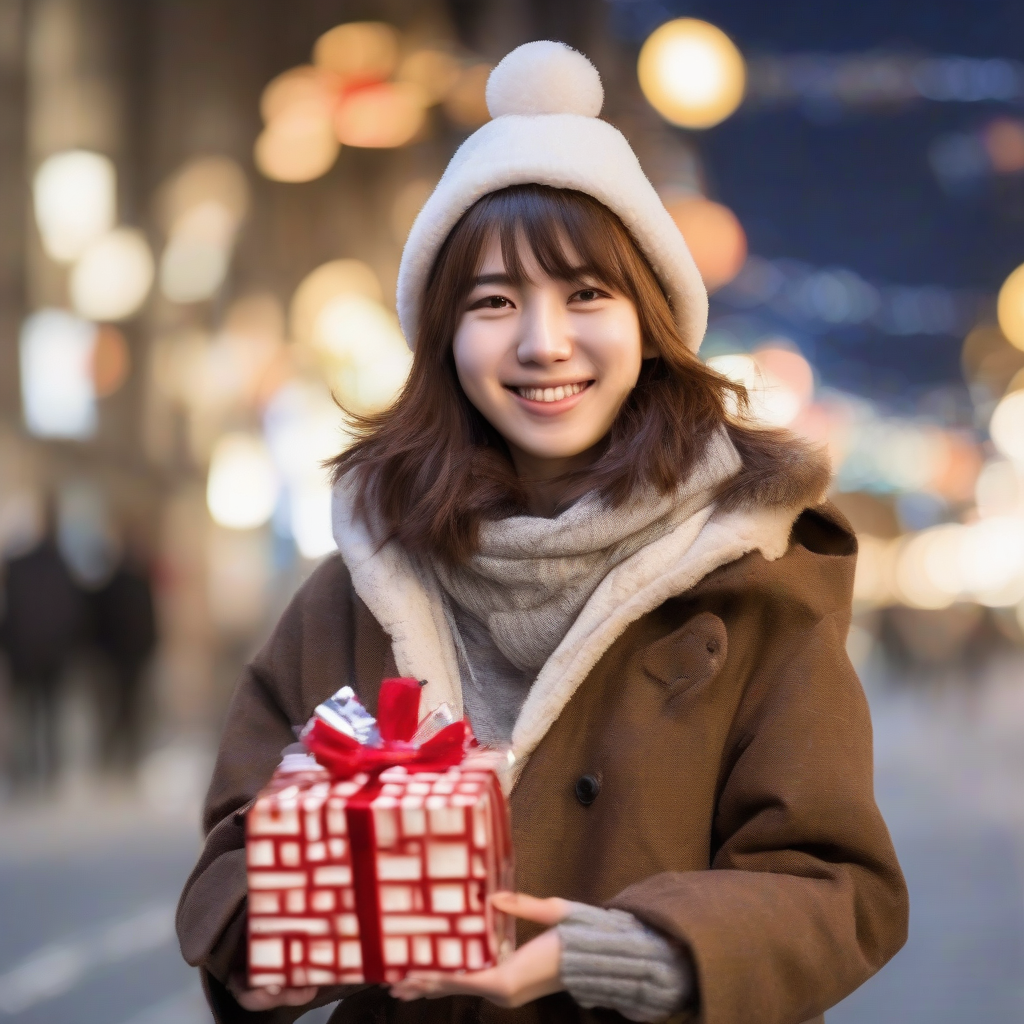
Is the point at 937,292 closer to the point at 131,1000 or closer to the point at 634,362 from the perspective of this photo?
the point at 131,1000

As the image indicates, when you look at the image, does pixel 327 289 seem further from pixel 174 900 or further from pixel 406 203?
pixel 174 900

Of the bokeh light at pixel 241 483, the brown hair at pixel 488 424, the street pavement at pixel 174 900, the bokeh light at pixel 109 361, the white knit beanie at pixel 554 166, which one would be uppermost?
the bokeh light at pixel 109 361

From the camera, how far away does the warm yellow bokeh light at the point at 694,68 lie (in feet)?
23.7

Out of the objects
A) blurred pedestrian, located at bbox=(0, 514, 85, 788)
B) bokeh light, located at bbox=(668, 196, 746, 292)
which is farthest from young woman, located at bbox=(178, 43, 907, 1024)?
blurred pedestrian, located at bbox=(0, 514, 85, 788)

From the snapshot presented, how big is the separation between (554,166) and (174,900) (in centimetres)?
526

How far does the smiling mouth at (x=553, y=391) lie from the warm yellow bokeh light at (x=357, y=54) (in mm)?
8180

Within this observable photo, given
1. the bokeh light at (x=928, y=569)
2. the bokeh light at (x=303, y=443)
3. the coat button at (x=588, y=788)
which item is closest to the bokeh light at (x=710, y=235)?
the bokeh light at (x=303, y=443)

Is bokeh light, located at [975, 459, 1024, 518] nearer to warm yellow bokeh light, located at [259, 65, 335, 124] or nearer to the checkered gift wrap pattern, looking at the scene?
warm yellow bokeh light, located at [259, 65, 335, 124]

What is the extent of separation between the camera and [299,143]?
10.2 metres

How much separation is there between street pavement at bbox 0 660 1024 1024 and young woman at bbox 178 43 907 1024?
102 inches

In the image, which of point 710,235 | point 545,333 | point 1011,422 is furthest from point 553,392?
point 1011,422

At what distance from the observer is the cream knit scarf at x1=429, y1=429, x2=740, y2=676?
2.09 meters

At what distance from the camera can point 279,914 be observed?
169 cm

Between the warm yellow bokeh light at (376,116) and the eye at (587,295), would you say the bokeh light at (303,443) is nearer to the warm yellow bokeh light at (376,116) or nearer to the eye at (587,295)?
the warm yellow bokeh light at (376,116)
